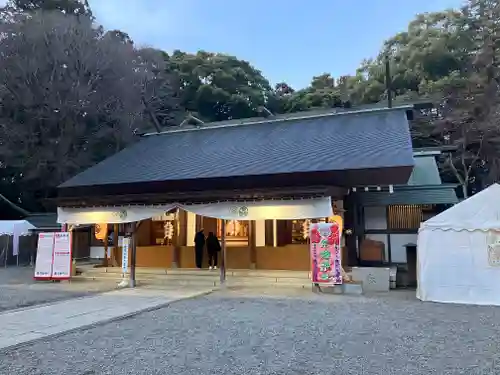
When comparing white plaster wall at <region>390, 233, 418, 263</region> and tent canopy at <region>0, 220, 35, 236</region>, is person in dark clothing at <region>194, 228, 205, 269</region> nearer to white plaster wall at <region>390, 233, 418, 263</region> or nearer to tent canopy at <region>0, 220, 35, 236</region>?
A: white plaster wall at <region>390, 233, 418, 263</region>

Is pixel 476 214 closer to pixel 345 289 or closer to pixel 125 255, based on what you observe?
pixel 345 289

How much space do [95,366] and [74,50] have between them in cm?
1880

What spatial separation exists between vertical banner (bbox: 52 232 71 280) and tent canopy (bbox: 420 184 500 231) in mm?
9001

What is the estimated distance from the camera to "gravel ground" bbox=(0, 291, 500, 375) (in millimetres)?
4027

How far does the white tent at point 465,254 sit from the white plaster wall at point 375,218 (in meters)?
3.39

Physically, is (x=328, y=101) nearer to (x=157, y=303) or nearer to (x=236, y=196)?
(x=236, y=196)

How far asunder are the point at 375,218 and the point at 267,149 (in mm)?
3597

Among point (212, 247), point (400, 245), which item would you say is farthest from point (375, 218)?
point (212, 247)

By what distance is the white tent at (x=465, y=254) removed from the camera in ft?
24.5

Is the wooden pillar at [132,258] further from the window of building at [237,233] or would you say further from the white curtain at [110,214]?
the window of building at [237,233]

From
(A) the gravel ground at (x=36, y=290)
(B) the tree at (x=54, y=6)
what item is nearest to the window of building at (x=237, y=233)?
(A) the gravel ground at (x=36, y=290)

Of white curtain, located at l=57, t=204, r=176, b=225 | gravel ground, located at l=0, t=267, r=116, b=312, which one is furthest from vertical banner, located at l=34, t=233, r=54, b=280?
white curtain, located at l=57, t=204, r=176, b=225

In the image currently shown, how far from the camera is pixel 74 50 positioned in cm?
1956

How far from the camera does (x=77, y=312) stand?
6.98 meters
